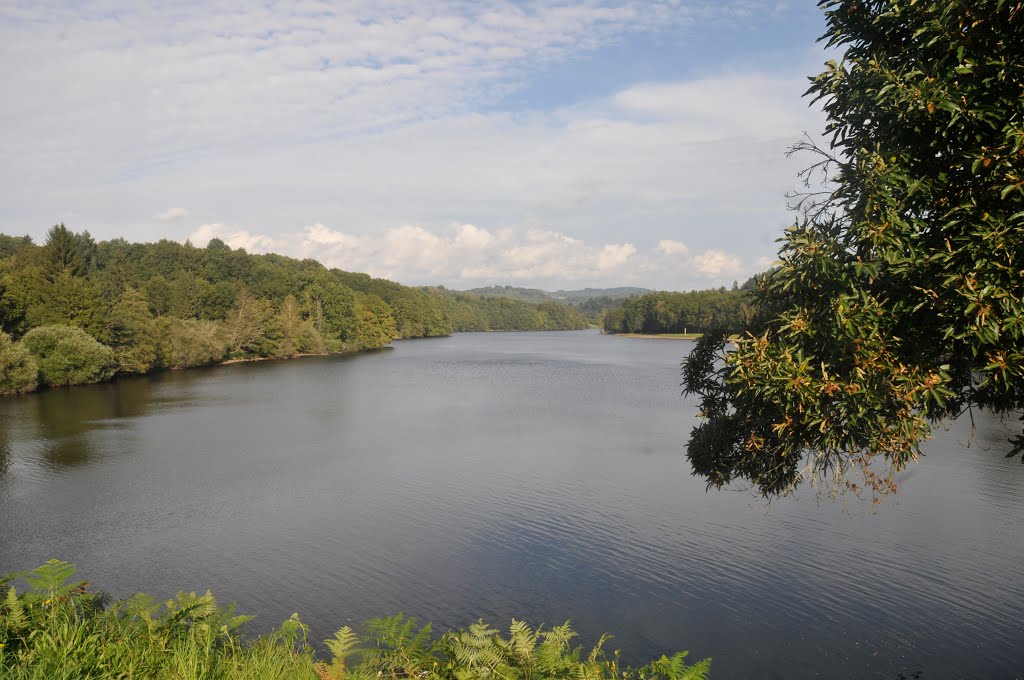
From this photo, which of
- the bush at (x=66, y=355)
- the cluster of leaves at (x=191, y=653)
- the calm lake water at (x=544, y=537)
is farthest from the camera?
the bush at (x=66, y=355)

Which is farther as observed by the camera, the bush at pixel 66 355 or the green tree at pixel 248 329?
the green tree at pixel 248 329

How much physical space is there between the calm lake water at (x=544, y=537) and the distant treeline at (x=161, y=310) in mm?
19138

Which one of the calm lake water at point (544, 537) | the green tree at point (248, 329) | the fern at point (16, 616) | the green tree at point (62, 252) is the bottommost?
the calm lake water at point (544, 537)

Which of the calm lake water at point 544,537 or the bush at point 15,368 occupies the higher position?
the bush at point 15,368

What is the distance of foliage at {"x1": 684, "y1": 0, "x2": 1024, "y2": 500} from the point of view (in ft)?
20.8

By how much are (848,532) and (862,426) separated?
12203mm

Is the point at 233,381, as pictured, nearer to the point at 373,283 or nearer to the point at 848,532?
the point at 848,532

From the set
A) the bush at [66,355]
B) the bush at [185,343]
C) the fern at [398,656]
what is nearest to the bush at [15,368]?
the bush at [66,355]

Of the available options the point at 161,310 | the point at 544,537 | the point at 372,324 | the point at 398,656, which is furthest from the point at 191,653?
the point at 372,324

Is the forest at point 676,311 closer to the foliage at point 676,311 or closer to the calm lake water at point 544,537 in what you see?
the foliage at point 676,311

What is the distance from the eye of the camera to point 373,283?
452ft

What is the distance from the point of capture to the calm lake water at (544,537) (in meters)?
13.0

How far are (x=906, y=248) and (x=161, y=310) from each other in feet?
273

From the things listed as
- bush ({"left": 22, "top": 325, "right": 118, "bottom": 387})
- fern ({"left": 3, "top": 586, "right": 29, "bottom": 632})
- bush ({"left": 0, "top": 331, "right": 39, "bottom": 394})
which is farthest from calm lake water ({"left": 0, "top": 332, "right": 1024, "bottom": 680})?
bush ({"left": 22, "top": 325, "right": 118, "bottom": 387})
